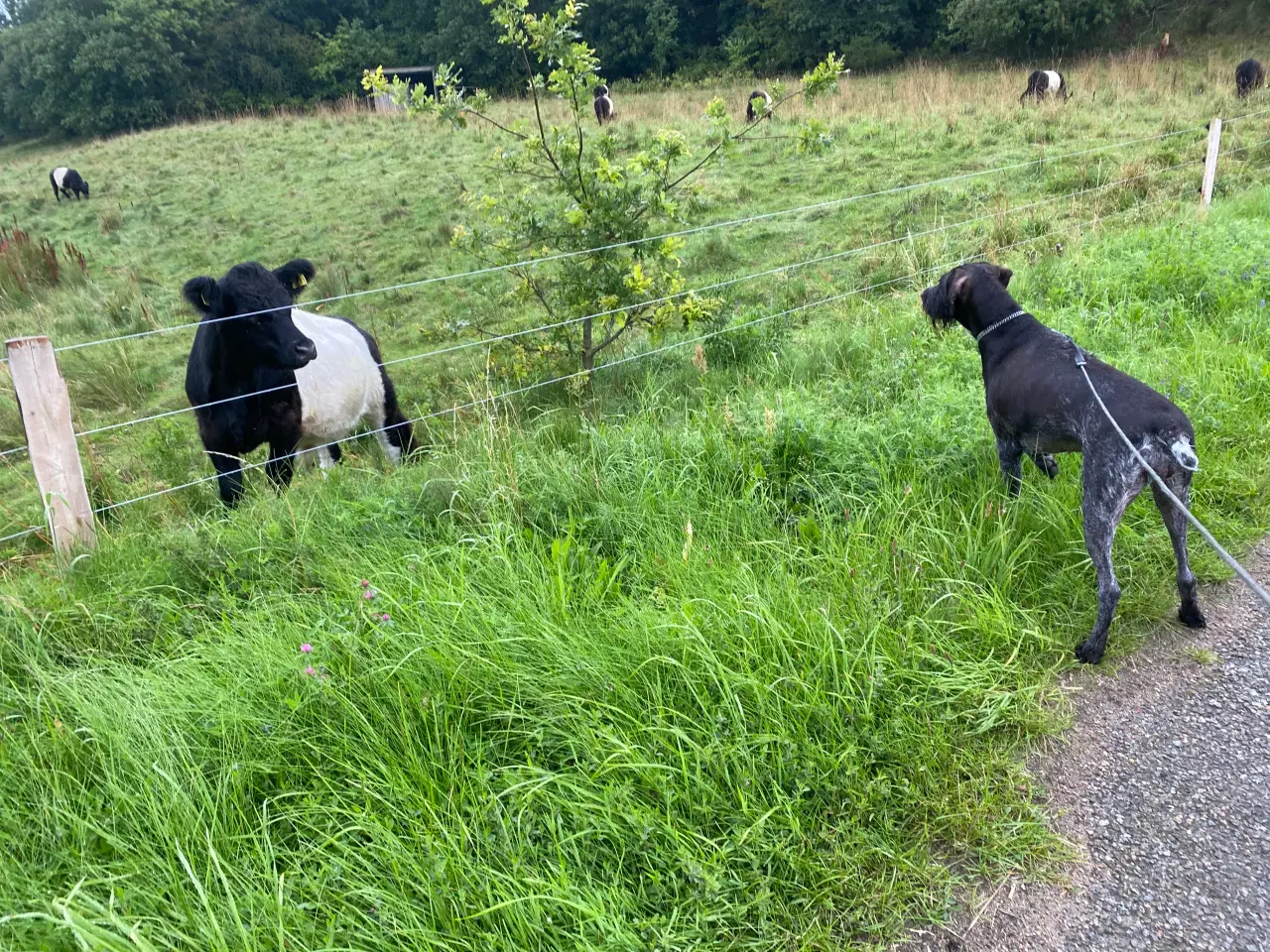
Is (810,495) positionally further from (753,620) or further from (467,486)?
(467,486)

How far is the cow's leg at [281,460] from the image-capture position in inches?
222

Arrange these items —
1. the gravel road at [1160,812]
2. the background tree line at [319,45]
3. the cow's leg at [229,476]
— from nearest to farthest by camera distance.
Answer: the gravel road at [1160,812], the cow's leg at [229,476], the background tree line at [319,45]

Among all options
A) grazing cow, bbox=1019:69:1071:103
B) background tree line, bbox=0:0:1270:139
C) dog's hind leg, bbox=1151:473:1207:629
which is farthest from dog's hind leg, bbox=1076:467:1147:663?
background tree line, bbox=0:0:1270:139

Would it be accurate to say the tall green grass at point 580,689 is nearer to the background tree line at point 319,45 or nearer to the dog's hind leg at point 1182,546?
the dog's hind leg at point 1182,546

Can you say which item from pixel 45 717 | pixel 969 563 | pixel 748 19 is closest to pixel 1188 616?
pixel 969 563

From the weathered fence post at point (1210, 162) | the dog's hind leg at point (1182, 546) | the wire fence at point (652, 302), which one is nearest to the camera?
the dog's hind leg at point (1182, 546)

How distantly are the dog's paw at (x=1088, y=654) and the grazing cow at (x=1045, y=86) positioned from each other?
1818 centimetres

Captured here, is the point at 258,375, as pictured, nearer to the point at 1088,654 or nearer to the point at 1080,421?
the point at 1080,421

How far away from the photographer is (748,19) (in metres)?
41.7

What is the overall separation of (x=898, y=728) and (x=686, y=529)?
1.10 m

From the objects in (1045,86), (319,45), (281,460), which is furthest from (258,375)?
(319,45)

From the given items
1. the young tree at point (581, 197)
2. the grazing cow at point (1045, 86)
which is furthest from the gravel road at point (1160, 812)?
the grazing cow at point (1045, 86)

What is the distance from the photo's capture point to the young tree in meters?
5.56

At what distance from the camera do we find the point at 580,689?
265 cm
